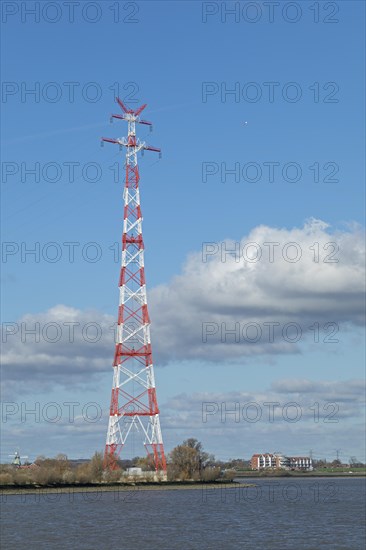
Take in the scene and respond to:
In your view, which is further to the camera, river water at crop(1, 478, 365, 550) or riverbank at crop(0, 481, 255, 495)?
riverbank at crop(0, 481, 255, 495)

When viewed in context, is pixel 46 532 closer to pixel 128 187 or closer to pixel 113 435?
pixel 113 435

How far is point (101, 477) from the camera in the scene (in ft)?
342

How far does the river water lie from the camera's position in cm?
4978

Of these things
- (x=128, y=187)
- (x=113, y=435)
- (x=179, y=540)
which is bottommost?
(x=179, y=540)

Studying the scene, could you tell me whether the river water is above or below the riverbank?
below

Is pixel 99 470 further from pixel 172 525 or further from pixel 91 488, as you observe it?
pixel 172 525

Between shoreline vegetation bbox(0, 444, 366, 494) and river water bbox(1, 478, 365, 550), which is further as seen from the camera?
shoreline vegetation bbox(0, 444, 366, 494)

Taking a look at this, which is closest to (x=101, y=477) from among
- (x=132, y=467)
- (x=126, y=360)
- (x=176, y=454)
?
(x=132, y=467)

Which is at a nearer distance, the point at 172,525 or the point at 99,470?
the point at 172,525

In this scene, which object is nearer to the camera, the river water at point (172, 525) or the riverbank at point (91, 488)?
the river water at point (172, 525)

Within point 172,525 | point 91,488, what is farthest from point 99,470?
Result: point 172,525

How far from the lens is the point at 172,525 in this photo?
61.2m

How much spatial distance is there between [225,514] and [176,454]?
4313 cm

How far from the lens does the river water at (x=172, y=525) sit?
4978cm
